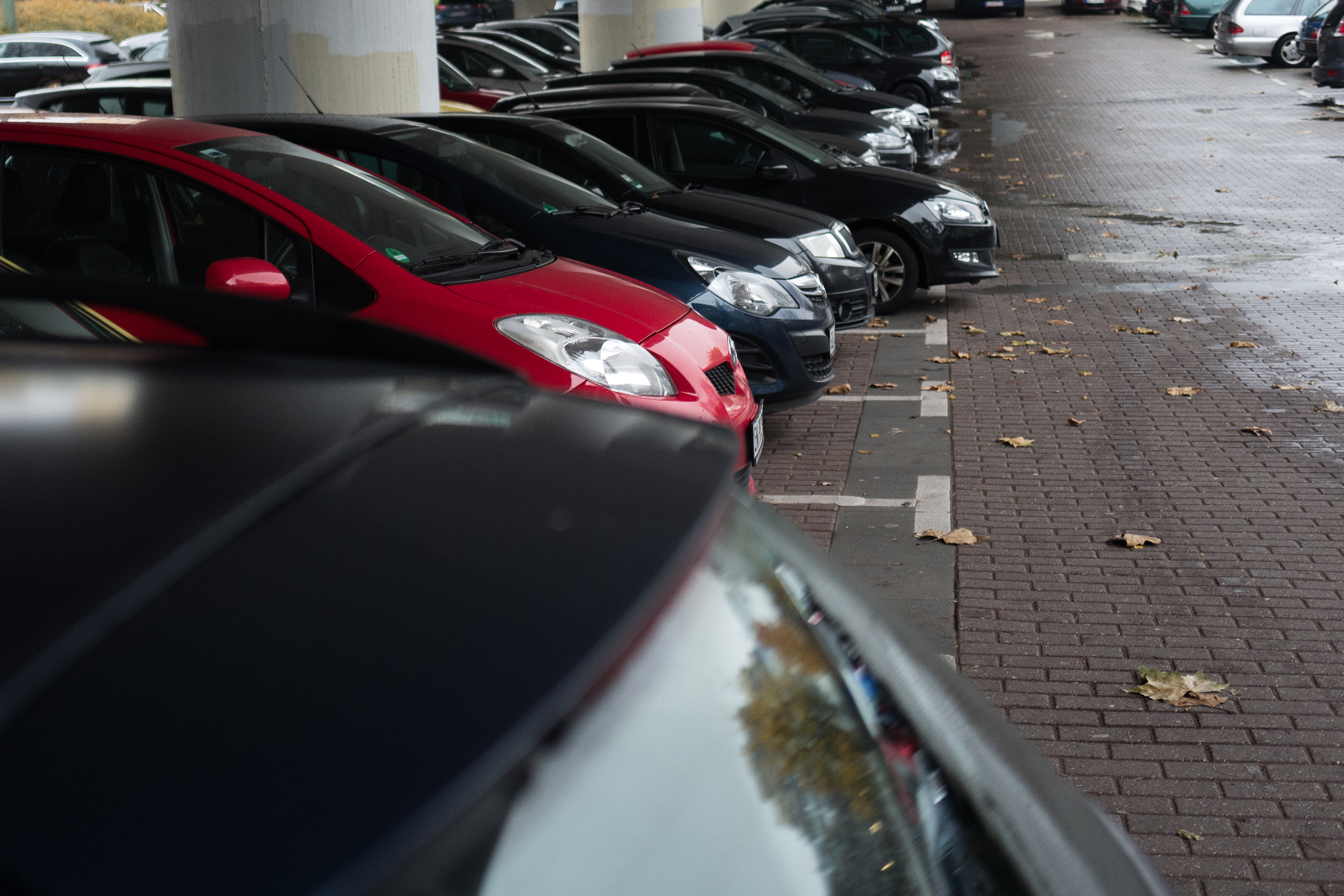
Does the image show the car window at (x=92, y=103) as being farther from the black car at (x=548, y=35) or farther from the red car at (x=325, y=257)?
the black car at (x=548, y=35)

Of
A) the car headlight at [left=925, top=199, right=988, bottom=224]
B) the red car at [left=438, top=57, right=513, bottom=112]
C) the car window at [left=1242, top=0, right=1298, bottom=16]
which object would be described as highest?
the car window at [left=1242, top=0, right=1298, bottom=16]

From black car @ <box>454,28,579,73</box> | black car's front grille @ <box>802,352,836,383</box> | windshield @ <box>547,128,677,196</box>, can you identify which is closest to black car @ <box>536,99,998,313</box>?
windshield @ <box>547,128,677,196</box>

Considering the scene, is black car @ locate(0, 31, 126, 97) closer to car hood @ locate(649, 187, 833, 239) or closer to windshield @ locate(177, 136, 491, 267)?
car hood @ locate(649, 187, 833, 239)

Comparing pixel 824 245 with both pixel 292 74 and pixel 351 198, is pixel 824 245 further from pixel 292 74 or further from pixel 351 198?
pixel 292 74

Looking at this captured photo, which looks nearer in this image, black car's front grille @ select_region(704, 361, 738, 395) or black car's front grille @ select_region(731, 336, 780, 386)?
black car's front grille @ select_region(704, 361, 738, 395)

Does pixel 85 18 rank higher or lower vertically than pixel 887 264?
higher

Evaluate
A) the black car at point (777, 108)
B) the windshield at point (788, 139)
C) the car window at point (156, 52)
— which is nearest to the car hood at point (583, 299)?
the windshield at point (788, 139)

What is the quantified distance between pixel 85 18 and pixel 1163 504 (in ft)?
150

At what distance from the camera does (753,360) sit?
6.88 metres

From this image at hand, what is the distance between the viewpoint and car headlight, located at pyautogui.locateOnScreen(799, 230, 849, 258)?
8477 millimetres

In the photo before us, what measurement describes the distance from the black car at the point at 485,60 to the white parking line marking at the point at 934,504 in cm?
1457

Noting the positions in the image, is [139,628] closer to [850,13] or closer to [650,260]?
[650,260]

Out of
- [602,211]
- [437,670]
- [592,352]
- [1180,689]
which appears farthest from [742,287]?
[437,670]

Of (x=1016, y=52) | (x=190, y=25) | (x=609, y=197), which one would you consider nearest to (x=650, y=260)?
(x=609, y=197)
